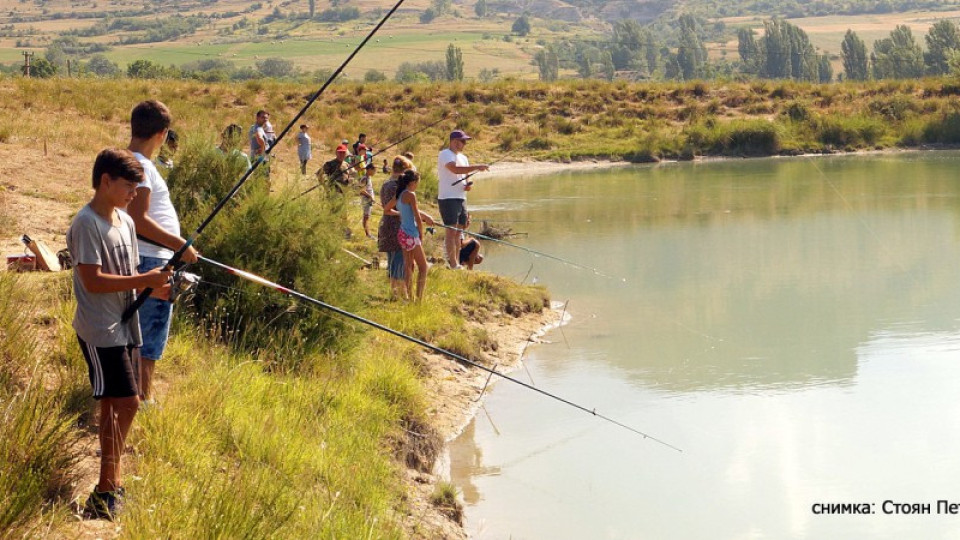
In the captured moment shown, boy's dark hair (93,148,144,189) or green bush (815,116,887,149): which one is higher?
boy's dark hair (93,148,144,189)

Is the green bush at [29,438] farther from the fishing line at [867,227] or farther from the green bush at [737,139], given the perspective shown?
the green bush at [737,139]

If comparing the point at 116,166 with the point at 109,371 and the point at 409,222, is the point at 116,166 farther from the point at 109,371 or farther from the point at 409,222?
the point at 409,222

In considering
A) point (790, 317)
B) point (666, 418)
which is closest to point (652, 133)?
point (790, 317)

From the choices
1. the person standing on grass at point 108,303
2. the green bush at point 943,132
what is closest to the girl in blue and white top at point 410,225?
the person standing on grass at point 108,303

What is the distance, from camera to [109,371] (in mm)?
4176

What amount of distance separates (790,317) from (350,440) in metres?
6.60

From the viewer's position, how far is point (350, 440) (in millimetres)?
6090

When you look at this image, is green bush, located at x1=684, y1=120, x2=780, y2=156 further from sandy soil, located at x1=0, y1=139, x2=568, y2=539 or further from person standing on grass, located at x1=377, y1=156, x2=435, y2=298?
person standing on grass, located at x1=377, y1=156, x2=435, y2=298

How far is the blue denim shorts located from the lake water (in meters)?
Result: 2.14

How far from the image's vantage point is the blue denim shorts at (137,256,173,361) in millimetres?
4980

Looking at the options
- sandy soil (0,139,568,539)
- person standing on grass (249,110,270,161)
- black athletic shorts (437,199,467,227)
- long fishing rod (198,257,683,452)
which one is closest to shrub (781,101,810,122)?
person standing on grass (249,110,270,161)

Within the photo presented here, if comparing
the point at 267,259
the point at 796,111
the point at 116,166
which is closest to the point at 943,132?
the point at 796,111

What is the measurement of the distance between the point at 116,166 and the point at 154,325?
105 cm

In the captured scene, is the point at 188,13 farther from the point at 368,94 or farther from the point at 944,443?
the point at 944,443
